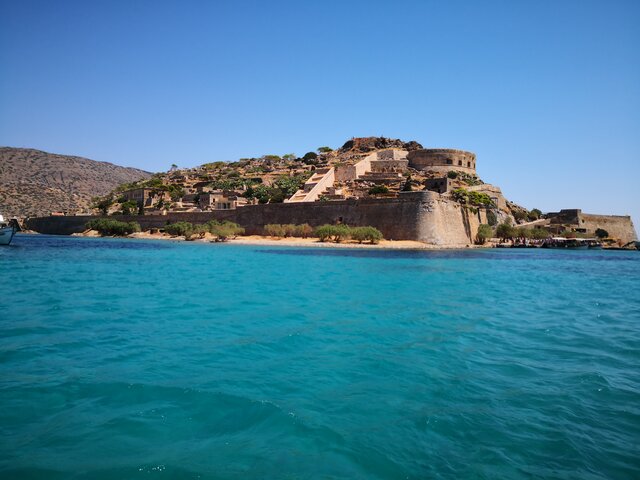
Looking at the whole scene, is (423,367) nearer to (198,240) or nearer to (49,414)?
(49,414)

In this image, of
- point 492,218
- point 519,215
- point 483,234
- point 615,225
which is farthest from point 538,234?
point 615,225

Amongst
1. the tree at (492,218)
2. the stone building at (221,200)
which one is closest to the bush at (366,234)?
the stone building at (221,200)

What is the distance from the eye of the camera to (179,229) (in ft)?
144

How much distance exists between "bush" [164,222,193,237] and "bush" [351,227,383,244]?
52.7 ft

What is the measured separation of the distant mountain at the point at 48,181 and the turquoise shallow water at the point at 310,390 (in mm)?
65649

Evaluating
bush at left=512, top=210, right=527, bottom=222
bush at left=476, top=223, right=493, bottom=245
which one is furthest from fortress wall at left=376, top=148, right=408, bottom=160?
bush at left=476, top=223, right=493, bottom=245

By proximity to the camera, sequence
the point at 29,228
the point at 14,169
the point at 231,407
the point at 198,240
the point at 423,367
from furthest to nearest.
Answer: the point at 14,169, the point at 29,228, the point at 198,240, the point at 423,367, the point at 231,407

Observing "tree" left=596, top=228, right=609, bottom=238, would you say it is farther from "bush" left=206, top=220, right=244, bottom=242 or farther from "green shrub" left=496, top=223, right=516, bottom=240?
"bush" left=206, top=220, right=244, bottom=242

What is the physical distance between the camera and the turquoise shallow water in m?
3.55

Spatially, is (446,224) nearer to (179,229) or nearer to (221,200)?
(221,200)

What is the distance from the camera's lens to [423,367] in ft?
19.6

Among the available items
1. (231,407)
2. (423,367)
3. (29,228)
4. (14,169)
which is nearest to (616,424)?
(423,367)

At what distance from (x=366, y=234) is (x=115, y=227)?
26.8m

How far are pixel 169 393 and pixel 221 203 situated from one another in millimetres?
43976
